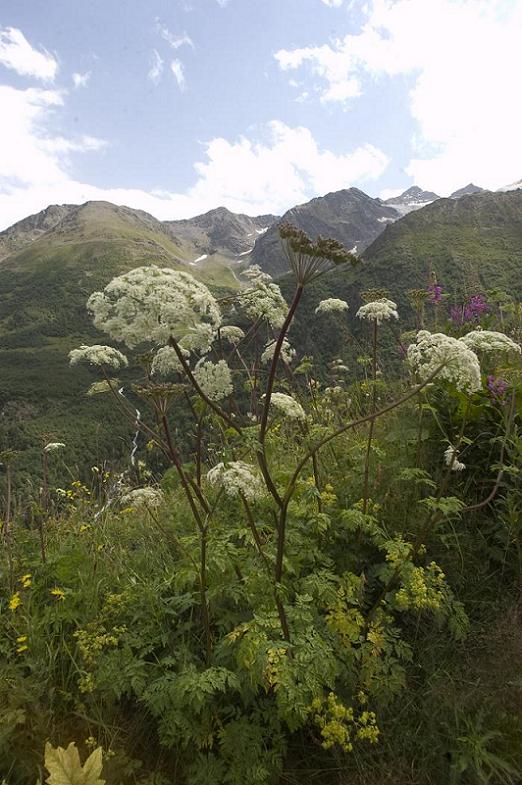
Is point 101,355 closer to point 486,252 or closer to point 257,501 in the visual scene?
point 257,501

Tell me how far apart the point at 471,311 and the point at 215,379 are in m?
6.54

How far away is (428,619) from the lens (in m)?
4.60

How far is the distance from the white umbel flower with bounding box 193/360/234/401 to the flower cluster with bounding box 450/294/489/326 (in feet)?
20.7

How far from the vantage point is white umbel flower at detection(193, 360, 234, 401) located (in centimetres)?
393

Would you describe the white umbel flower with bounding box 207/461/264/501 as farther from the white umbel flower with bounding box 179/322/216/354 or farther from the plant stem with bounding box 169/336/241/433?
the white umbel flower with bounding box 179/322/216/354

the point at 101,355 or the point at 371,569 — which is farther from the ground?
the point at 101,355

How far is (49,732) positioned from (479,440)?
5670mm

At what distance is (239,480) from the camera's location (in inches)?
141

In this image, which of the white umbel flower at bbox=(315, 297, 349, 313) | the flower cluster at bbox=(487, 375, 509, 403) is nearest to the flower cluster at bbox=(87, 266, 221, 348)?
the flower cluster at bbox=(487, 375, 509, 403)

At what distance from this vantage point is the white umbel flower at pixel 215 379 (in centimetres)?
393

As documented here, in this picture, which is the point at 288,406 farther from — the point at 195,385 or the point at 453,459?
the point at 453,459

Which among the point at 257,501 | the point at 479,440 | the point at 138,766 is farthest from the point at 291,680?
the point at 479,440

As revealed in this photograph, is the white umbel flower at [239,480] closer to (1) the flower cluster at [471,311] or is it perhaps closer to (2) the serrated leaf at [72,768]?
(2) the serrated leaf at [72,768]

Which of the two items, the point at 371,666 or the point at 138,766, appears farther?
the point at 371,666
